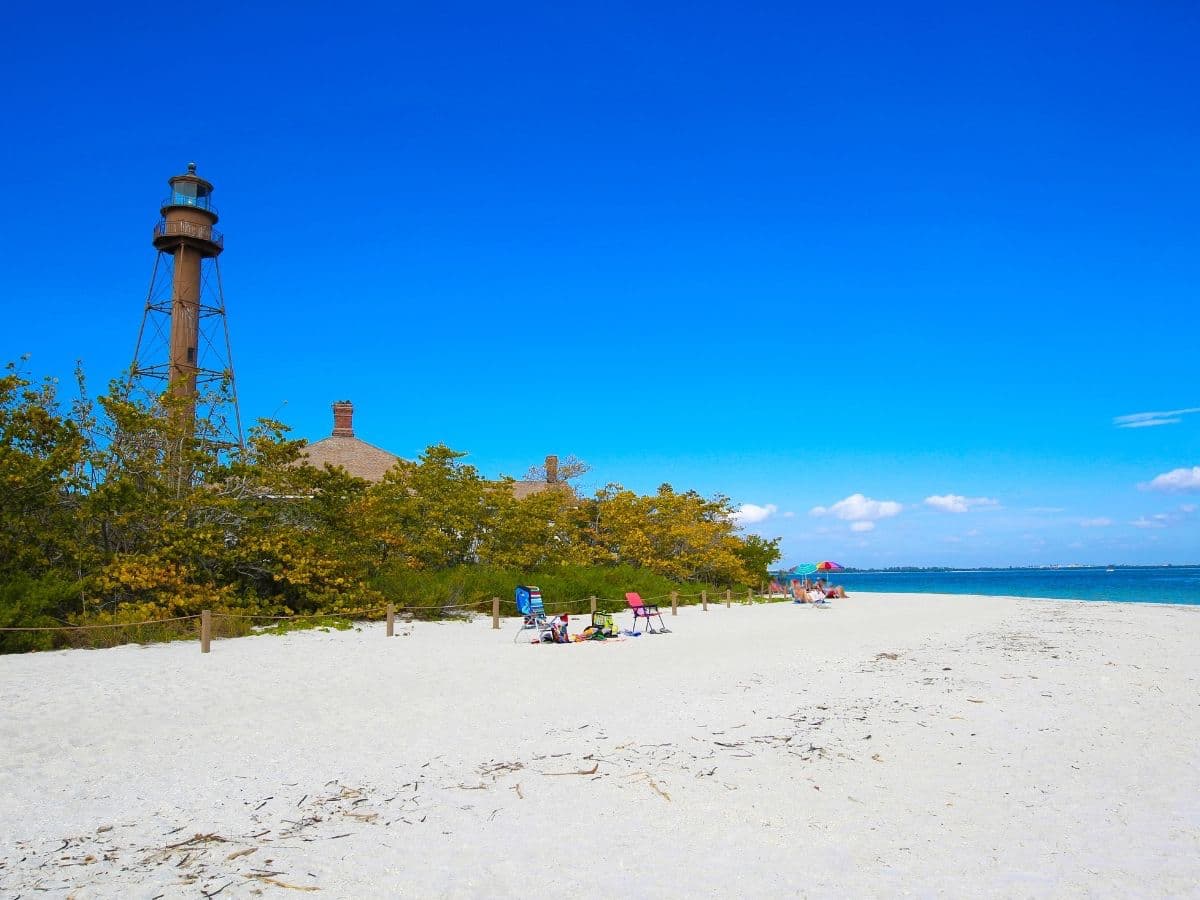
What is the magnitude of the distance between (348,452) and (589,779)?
27724mm

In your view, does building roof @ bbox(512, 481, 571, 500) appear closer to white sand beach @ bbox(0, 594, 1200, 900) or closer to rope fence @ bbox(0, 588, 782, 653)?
rope fence @ bbox(0, 588, 782, 653)

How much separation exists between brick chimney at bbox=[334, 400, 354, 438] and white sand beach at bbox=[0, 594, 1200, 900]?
22944 millimetres

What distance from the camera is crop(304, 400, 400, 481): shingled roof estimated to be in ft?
102

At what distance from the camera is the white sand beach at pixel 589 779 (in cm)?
455

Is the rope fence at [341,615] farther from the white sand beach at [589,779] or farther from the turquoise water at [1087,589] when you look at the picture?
the turquoise water at [1087,589]

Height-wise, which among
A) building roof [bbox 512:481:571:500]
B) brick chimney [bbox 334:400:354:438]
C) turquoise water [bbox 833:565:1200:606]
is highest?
brick chimney [bbox 334:400:354:438]

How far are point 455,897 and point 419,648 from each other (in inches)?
394

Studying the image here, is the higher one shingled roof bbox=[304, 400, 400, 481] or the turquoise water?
shingled roof bbox=[304, 400, 400, 481]

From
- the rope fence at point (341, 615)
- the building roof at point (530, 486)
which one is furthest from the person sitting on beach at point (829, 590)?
the building roof at point (530, 486)

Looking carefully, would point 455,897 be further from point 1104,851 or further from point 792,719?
point 792,719

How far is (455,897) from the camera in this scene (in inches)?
167

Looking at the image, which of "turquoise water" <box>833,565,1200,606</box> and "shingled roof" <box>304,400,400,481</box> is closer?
"shingled roof" <box>304,400,400,481</box>

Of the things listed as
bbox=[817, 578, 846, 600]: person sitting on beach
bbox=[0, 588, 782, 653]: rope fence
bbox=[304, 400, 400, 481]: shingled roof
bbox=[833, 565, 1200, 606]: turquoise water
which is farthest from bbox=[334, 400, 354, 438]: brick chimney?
bbox=[833, 565, 1200, 606]: turquoise water

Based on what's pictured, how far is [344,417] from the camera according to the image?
3466 cm
